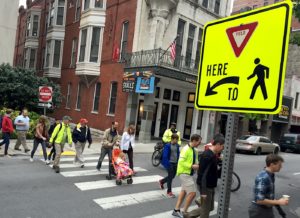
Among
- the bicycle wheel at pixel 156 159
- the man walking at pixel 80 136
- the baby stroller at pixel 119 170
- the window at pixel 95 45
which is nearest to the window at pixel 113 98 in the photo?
the window at pixel 95 45

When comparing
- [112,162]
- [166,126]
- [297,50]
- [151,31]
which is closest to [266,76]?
[112,162]

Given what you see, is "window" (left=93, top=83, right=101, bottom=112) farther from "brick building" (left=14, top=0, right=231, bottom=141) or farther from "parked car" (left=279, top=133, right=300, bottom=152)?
"parked car" (left=279, top=133, right=300, bottom=152)

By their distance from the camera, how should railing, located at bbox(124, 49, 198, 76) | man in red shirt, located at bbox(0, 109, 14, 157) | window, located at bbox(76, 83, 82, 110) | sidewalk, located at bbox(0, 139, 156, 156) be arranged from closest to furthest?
man in red shirt, located at bbox(0, 109, 14, 157), sidewalk, located at bbox(0, 139, 156, 156), railing, located at bbox(124, 49, 198, 76), window, located at bbox(76, 83, 82, 110)

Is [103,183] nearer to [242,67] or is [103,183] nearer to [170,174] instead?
[170,174]

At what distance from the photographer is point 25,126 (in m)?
14.5

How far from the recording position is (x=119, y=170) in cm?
1062

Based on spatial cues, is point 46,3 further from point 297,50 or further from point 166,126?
point 297,50

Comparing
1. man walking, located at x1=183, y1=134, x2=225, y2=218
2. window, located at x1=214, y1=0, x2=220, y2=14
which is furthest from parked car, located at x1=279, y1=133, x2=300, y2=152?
man walking, located at x1=183, y1=134, x2=225, y2=218

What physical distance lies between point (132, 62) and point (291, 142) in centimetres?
1602

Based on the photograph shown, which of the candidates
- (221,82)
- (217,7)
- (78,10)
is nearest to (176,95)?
(217,7)

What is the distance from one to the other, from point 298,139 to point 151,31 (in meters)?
16.3

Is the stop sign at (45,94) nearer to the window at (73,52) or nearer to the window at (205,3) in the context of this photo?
the window at (73,52)

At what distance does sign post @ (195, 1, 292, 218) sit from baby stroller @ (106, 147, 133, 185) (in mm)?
7869

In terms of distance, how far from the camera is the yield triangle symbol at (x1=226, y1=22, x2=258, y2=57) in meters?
2.68
